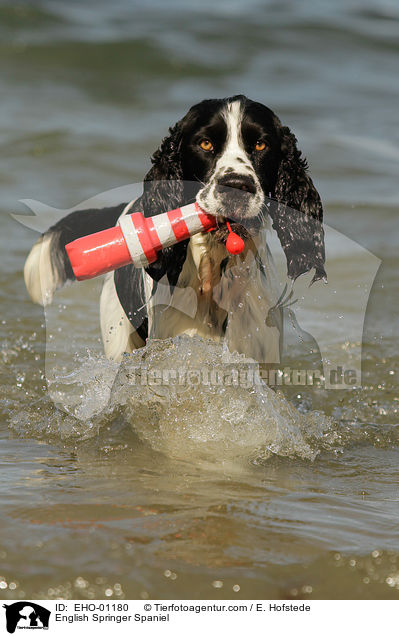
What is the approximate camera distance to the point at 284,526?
7.48 ft

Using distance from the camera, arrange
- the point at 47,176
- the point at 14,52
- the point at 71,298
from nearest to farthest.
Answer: the point at 71,298 < the point at 47,176 < the point at 14,52

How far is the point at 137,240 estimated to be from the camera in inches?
118

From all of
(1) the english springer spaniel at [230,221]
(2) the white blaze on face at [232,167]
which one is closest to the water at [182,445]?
(1) the english springer spaniel at [230,221]

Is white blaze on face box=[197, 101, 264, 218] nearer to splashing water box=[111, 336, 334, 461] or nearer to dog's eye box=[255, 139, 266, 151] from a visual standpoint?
dog's eye box=[255, 139, 266, 151]

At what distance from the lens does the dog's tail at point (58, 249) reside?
13.1 feet

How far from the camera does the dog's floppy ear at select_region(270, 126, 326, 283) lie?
3.31 m

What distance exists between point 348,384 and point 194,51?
813 centimetres

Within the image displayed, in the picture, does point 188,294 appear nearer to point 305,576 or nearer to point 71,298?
point 305,576

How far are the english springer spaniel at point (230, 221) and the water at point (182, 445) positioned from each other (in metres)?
0.19

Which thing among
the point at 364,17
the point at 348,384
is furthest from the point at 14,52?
the point at 348,384
